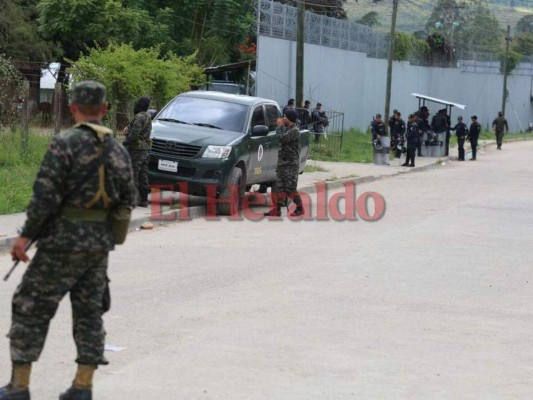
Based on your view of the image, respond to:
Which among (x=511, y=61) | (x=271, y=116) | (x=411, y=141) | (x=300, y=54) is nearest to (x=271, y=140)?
(x=271, y=116)

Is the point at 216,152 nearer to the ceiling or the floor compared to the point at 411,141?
nearer to the ceiling

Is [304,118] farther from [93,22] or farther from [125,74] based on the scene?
[125,74]

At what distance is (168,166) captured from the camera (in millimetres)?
17344

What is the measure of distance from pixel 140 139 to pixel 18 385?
10383mm

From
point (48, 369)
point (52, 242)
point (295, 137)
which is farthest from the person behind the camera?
point (295, 137)

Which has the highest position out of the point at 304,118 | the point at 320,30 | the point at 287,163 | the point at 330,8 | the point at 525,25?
the point at 525,25

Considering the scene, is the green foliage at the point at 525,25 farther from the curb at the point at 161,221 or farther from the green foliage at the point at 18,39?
the curb at the point at 161,221

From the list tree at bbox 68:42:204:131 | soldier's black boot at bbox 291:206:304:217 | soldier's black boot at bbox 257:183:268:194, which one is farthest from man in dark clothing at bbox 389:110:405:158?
soldier's black boot at bbox 291:206:304:217

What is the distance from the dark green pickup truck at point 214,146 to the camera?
17.2 m

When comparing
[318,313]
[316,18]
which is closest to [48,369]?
[318,313]

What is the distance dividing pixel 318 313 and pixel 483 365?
1995 mm

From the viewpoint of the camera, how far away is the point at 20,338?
5883 millimetres

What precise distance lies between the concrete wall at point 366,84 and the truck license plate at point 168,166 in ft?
67.0

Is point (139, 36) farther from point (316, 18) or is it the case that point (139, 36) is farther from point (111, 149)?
point (111, 149)
